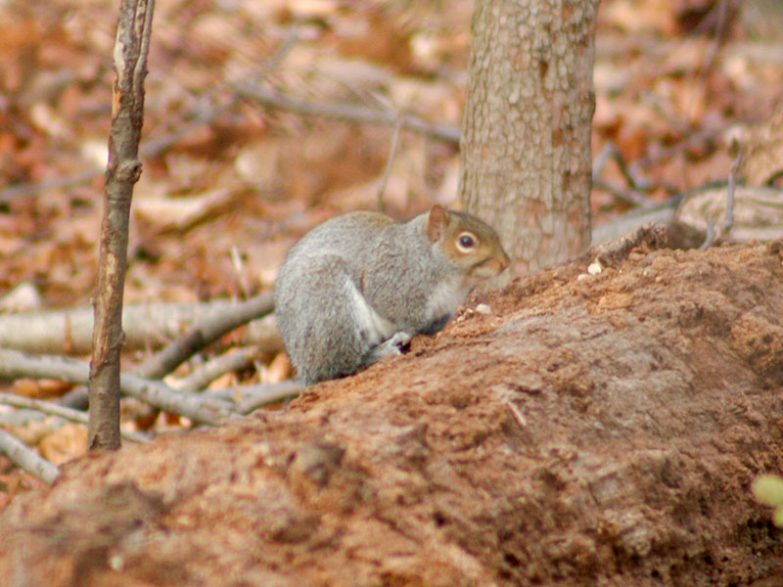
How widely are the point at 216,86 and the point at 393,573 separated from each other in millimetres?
6356

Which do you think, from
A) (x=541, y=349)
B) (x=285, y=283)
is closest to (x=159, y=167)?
(x=285, y=283)

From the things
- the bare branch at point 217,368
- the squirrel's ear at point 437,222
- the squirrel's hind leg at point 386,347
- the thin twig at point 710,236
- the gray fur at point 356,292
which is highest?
the thin twig at point 710,236

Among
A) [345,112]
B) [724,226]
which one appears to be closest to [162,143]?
[345,112]

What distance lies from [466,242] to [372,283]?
364 mm

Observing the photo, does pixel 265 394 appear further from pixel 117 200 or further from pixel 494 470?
pixel 494 470

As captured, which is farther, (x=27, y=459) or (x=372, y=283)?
(x=372, y=283)

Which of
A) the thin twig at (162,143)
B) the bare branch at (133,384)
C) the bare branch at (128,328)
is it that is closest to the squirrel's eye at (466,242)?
the bare branch at (133,384)

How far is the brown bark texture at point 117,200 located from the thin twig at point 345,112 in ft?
13.9

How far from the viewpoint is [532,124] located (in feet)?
13.5

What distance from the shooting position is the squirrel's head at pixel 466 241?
402 centimetres

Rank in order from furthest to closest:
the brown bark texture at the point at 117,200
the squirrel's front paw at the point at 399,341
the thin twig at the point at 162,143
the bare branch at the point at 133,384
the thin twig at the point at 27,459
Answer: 1. the thin twig at the point at 162,143
2. the bare branch at the point at 133,384
3. the squirrel's front paw at the point at 399,341
4. the thin twig at the point at 27,459
5. the brown bark texture at the point at 117,200

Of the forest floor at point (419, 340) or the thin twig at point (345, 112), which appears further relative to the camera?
the thin twig at point (345, 112)

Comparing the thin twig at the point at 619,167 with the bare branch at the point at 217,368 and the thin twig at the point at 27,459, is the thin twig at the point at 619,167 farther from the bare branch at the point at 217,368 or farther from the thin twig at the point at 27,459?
the thin twig at the point at 27,459

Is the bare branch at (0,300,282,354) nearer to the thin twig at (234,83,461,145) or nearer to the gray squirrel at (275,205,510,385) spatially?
the gray squirrel at (275,205,510,385)
